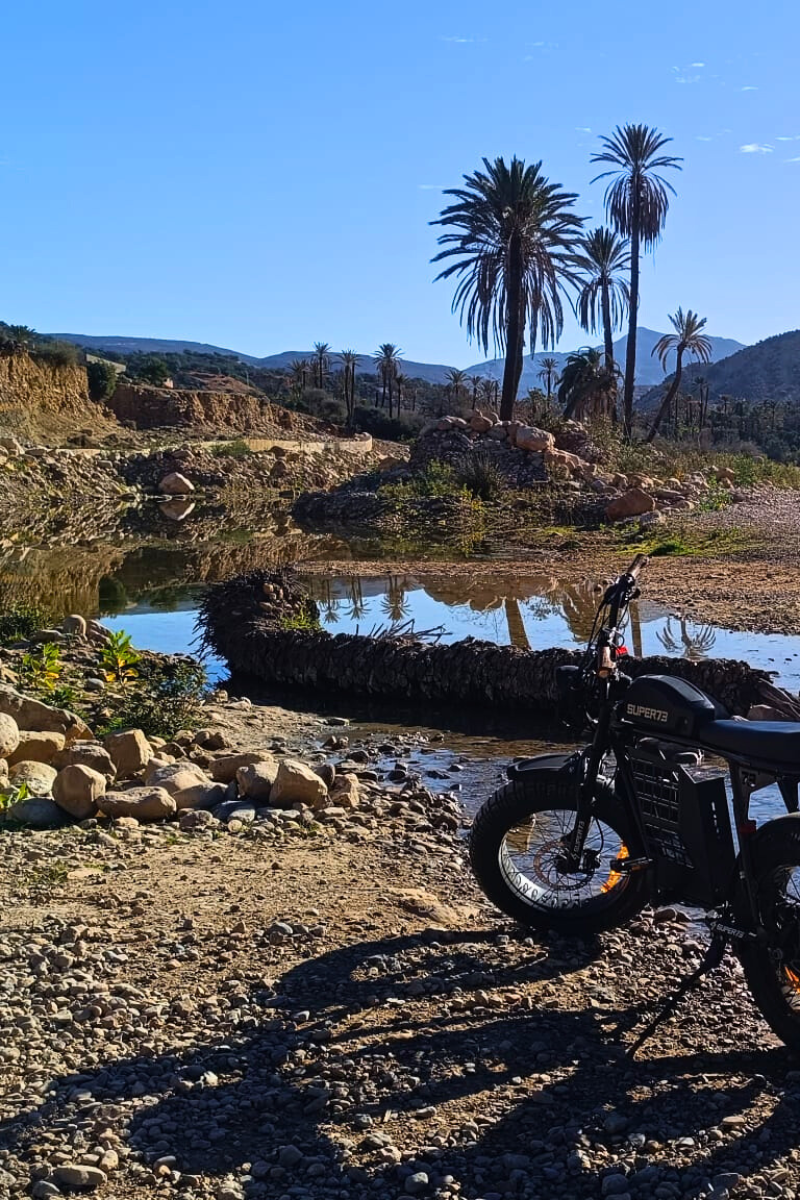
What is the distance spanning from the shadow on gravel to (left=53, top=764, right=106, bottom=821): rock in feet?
8.37

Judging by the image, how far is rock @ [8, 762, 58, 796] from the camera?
708 centimetres

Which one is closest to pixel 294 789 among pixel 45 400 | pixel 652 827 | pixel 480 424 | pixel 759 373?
pixel 652 827

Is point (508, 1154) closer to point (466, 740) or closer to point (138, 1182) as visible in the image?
point (138, 1182)

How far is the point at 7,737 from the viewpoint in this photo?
25.1 ft

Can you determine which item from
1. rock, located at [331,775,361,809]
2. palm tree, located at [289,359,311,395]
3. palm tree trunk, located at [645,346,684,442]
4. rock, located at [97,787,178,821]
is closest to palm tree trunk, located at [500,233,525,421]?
palm tree trunk, located at [645,346,684,442]

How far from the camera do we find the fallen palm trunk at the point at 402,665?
32.8 feet

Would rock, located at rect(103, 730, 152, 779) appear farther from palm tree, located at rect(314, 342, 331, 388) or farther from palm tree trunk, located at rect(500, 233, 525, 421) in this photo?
palm tree, located at rect(314, 342, 331, 388)

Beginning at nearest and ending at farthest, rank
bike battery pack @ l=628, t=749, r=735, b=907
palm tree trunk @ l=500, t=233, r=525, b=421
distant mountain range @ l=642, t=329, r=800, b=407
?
bike battery pack @ l=628, t=749, r=735, b=907 → palm tree trunk @ l=500, t=233, r=525, b=421 → distant mountain range @ l=642, t=329, r=800, b=407

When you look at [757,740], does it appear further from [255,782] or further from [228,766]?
[228,766]

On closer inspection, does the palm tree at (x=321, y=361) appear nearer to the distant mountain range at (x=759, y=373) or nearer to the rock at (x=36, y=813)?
the distant mountain range at (x=759, y=373)

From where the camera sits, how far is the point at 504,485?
31.5 meters

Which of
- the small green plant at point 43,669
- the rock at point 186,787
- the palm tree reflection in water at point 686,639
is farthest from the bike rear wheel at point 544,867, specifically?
the palm tree reflection in water at point 686,639

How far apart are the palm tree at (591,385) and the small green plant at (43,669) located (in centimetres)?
4074

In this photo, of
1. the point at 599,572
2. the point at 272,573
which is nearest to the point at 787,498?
the point at 599,572
